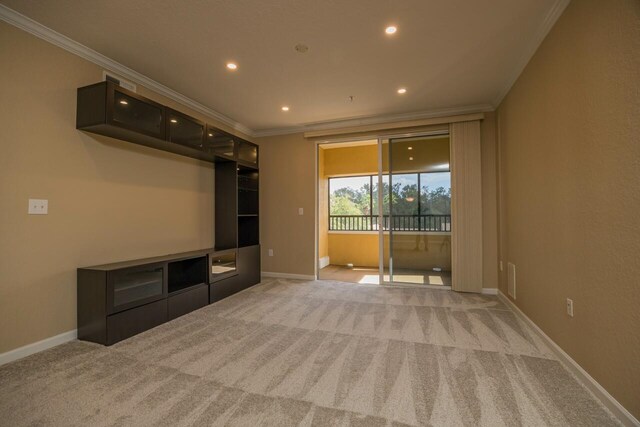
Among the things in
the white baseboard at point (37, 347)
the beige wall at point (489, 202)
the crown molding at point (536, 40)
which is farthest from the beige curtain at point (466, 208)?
the white baseboard at point (37, 347)

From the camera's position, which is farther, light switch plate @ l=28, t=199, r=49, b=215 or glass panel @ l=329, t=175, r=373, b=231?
glass panel @ l=329, t=175, r=373, b=231

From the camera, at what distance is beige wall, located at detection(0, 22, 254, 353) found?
6.81 ft

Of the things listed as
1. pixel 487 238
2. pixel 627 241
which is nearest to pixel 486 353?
pixel 627 241

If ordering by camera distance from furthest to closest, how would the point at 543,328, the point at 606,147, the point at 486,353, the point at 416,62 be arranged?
the point at 416,62 < the point at 543,328 < the point at 486,353 < the point at 606,147

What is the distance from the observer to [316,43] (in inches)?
96.5

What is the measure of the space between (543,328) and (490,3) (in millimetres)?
2615

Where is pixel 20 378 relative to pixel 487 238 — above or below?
below

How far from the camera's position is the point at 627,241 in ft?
4.64

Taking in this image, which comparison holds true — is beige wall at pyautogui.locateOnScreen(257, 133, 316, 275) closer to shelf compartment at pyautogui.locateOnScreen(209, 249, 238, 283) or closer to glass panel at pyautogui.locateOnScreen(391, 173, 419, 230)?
shelf compartment at pyautogui.locateOnScreen(209, 249, 238, 283)

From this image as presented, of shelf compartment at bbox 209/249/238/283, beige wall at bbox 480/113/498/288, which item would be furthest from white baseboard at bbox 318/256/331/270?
beige wall at bbox 480/113/498/288

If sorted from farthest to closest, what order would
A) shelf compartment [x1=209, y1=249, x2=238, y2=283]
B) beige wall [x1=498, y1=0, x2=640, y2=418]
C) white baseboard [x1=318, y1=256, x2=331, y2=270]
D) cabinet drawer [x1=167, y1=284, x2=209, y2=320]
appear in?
white baseboard [x1=318, y1=256, x2=331, y2=270], shelf compartment [x1=209, y1=249, x2=238, y2=283], cabinet drawer [x1=167, y1=284, x2=209, y2=320], beige wall [x1=498, y1=0, x2=640, y2=418]

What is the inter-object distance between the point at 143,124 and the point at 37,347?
2.08m

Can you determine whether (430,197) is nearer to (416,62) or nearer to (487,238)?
(487,238)

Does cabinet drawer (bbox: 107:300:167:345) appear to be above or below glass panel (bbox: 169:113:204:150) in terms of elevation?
below
